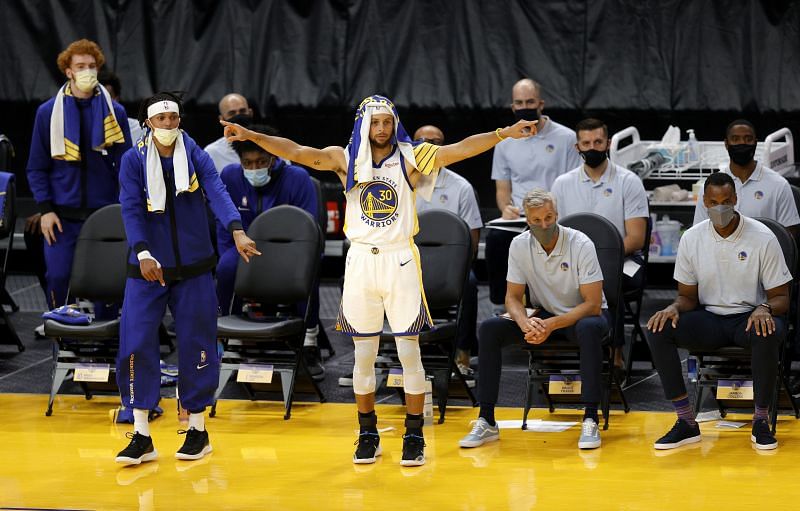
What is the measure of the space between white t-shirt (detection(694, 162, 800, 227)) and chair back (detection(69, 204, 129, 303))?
10.1ft

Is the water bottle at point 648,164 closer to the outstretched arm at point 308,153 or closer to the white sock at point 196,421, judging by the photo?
A: the outstretched arm at point 308,153

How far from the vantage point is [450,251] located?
6465mm

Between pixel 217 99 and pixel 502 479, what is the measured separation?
5346mm

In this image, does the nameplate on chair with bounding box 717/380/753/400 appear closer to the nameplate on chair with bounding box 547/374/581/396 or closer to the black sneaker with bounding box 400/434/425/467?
the nameplate on chair with bounding box 547/374/581/396

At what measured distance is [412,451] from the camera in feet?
17.5

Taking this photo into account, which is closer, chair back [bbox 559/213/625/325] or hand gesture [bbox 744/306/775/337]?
hand gesture [bbox 744/306/775/337]

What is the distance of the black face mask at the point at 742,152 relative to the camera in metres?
6.65

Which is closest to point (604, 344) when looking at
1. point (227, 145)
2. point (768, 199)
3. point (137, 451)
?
point (768, 199)

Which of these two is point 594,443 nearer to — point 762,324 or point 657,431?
point 657,431

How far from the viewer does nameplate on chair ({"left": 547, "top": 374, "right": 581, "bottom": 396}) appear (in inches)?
231

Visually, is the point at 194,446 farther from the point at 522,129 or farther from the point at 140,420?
the point at 522,129

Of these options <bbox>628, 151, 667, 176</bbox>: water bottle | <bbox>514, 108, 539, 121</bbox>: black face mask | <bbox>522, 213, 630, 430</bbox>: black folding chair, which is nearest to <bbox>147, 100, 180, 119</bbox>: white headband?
<bbox>522, 213, 630, 430</bbox>: black folding chair

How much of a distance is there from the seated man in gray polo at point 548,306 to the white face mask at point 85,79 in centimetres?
268

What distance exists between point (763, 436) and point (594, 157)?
1933 millimetres
